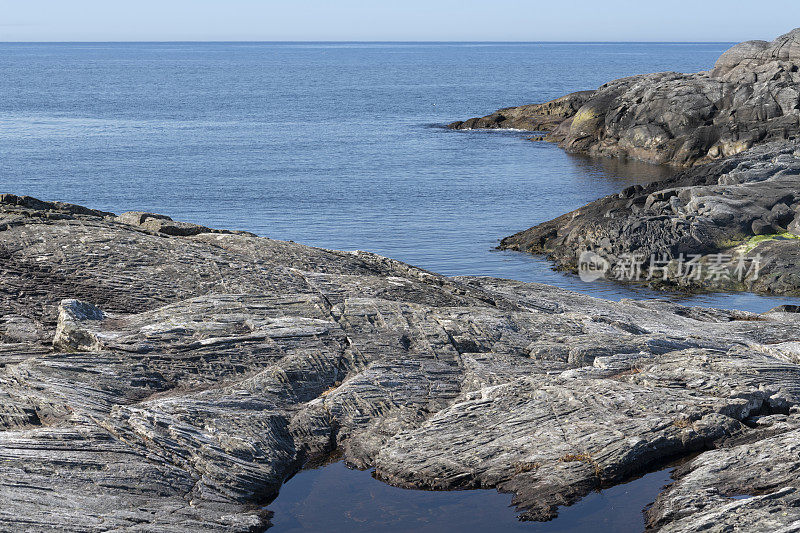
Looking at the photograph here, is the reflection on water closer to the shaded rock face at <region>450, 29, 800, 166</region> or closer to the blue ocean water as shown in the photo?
the blue ocean water

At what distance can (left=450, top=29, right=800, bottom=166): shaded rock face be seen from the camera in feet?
256

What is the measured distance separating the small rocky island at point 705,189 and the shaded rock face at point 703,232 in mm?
67

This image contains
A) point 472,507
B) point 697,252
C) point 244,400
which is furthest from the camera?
point 697,252

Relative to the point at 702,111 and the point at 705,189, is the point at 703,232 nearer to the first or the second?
the point at 705,189

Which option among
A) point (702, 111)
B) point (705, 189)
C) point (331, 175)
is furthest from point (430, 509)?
point (702, 111)

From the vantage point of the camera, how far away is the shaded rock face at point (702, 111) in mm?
78125

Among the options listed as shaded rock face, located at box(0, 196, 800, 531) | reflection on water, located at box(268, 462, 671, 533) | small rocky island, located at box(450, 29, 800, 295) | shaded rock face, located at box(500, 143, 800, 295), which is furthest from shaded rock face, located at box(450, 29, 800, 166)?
reflection on water, located at box(268, 462, 671, 533)

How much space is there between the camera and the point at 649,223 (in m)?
49.0

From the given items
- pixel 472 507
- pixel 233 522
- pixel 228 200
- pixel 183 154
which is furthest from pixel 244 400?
pixel 183 154

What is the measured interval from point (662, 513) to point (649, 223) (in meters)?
34.7

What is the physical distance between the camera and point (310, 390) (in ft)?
65.3

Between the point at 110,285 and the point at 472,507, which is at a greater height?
the point at 110,285

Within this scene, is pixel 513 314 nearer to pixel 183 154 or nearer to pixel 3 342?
pixel 3 342

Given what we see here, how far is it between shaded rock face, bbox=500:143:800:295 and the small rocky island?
7 centimetres
